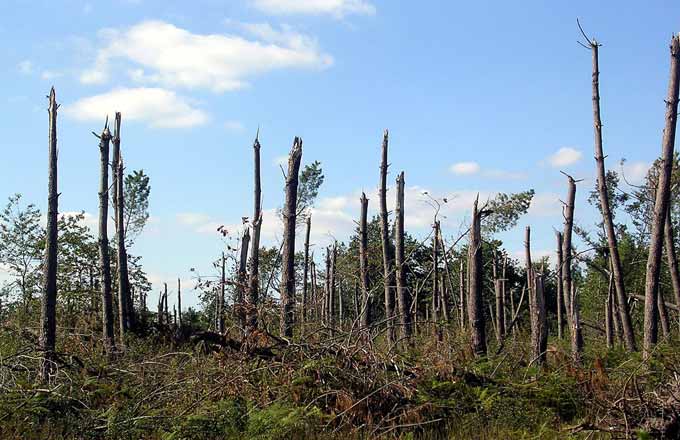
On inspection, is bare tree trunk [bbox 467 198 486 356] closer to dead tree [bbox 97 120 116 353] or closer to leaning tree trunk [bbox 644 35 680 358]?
leaning tree trunk [bbox 644 35 680 358]

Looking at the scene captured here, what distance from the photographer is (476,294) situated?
12.9 m

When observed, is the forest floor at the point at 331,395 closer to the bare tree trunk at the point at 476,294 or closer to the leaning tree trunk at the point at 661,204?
the bare tree trunk at the point at 476,294

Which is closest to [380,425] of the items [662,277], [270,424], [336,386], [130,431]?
[336,386]

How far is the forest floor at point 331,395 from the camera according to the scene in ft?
28.1

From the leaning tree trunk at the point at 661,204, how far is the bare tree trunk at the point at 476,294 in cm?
316

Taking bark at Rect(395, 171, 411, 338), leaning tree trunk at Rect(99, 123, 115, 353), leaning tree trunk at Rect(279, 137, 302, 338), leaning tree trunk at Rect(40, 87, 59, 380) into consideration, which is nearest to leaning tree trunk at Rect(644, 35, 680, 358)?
bark at Rect(395, 171, 411, 338)

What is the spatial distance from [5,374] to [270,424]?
4055mm

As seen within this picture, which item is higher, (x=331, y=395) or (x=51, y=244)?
(x=51, y=244)

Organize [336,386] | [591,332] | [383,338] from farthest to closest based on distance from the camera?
[591,332], [383,338], [336,386]

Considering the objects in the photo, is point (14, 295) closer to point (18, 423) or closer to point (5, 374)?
point (5, 374)

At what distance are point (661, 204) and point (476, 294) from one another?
4.00 metres

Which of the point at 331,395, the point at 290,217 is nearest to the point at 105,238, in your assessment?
the point at 290,217

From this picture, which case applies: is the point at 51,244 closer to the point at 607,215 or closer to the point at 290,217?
the point at 290,217

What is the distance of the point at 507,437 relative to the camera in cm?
873
